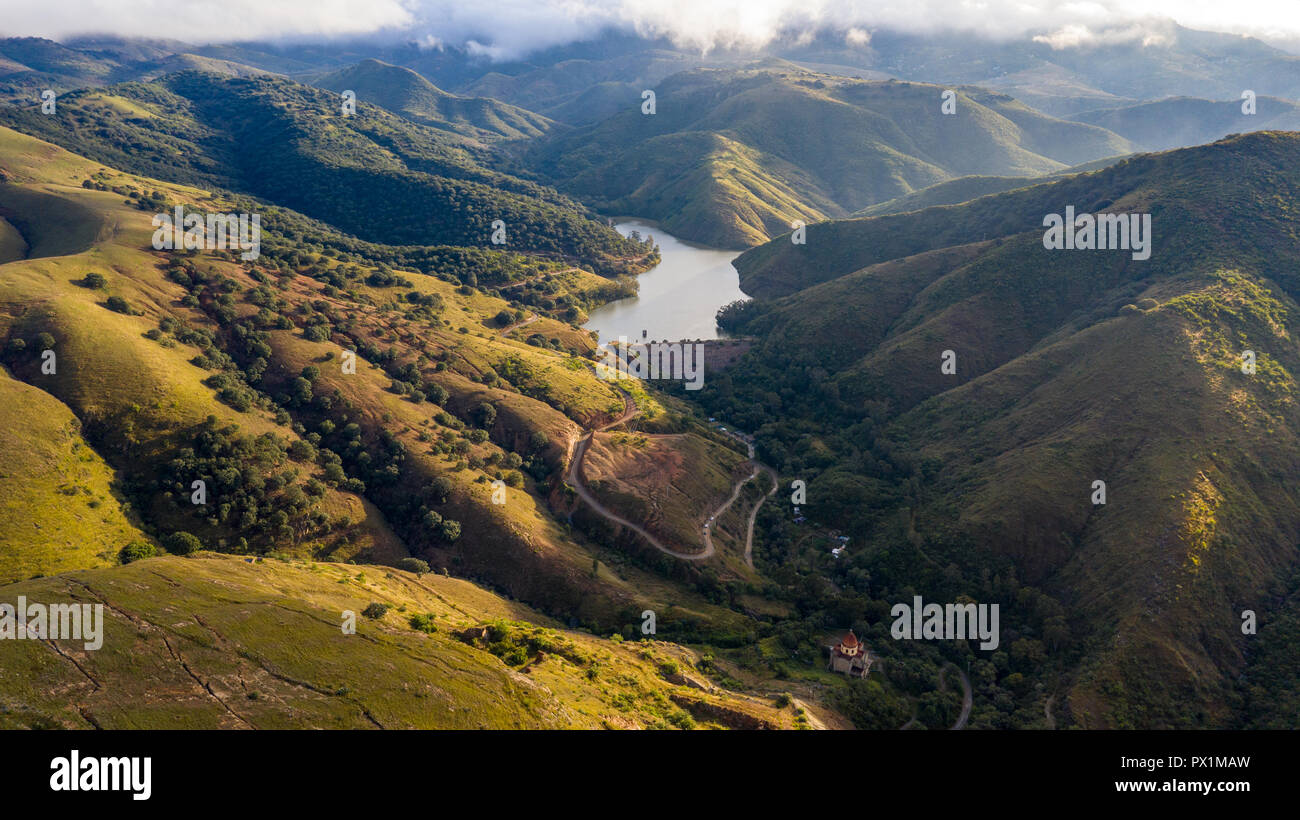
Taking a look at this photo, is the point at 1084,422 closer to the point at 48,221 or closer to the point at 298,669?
the point at 298,669

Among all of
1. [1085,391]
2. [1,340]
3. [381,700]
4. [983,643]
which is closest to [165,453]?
[1,340]

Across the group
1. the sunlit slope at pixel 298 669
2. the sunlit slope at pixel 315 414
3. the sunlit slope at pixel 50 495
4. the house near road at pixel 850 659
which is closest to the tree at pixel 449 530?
the sunlit slope at pixel 315 414

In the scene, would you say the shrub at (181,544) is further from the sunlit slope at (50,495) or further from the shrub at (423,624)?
the shrub at (423,624)

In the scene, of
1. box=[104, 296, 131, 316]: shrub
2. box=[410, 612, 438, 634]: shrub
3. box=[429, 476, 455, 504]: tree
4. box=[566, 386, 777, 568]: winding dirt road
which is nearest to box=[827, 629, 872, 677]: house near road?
box=[566, 386, 777, 568]: winding dirt road

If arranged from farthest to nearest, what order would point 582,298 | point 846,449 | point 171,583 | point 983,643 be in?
point 582,298 < point 846,449 < point 983,643 < point 171,583

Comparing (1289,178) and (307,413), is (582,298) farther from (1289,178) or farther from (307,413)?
(1289,178)

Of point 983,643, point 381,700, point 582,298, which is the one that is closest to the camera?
point 381,700
